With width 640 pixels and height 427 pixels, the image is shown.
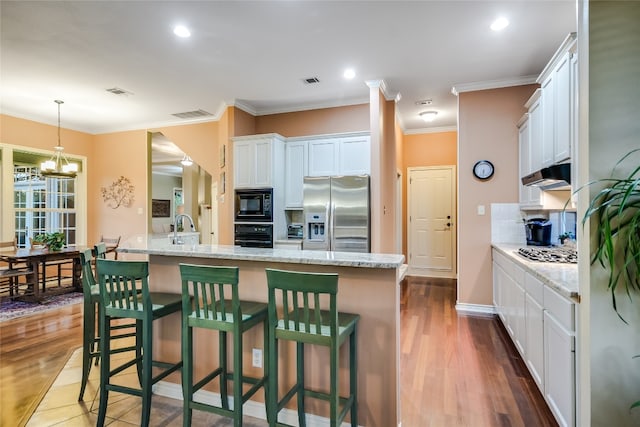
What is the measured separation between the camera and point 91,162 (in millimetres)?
6879

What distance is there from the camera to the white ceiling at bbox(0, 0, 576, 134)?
2.81 m

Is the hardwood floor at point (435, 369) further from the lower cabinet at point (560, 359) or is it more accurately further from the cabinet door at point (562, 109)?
the cabinet door at point (562, 109)

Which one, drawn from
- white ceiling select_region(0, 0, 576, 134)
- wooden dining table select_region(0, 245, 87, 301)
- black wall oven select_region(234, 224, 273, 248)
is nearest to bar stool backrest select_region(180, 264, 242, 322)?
white ceiling select_region(0, 0, 576, 134)

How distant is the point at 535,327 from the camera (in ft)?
7.80

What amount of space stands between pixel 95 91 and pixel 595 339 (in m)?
5.86

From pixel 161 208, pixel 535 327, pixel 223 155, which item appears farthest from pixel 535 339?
pixel 161 208

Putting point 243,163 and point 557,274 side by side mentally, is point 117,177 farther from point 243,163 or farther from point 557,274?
point 557,274

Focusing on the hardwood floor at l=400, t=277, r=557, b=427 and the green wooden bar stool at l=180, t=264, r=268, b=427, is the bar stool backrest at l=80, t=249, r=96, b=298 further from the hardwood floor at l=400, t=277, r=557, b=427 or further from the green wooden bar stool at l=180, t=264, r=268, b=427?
the hardwood floor at l=400, t=277, r=557, b=427

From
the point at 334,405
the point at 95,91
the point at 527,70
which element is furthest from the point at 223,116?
the point at 334,405

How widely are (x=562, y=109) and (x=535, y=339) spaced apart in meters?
1.82

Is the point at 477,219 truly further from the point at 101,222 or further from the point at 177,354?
the point at 101,222

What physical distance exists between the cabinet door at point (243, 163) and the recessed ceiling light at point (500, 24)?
3.28 metres

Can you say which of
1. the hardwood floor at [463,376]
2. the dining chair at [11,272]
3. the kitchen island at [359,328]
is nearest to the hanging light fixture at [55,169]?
the dining chair at [11,272]

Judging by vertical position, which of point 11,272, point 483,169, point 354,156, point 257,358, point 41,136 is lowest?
point 257,358
